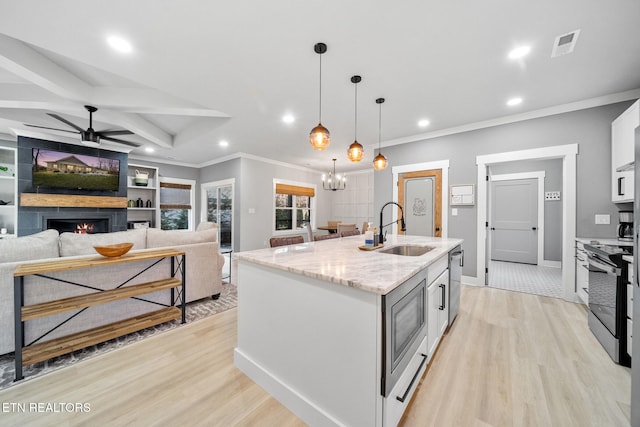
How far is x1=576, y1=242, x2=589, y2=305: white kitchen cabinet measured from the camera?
9.36ft

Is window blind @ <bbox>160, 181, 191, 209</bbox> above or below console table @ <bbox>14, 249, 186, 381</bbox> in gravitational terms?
above

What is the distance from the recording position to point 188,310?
2848 millimetres

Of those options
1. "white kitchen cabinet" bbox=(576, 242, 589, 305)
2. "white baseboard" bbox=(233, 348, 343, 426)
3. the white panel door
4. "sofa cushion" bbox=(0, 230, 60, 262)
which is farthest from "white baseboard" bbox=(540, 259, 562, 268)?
"sofa cushion" bbox=(0, 230, 60, 262)

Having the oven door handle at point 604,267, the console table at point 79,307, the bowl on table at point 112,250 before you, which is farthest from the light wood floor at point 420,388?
the bowl on table at point 112,250

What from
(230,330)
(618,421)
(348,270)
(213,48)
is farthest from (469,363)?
(213,48)

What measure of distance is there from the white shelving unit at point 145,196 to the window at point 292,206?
3.16 m

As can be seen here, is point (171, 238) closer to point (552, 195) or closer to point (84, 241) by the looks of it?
point (84, 241)

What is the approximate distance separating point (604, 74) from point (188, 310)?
5.32 meters


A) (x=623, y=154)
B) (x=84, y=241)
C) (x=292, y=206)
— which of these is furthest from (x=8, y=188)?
(x=623, y=154)

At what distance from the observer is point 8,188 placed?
4.66 m

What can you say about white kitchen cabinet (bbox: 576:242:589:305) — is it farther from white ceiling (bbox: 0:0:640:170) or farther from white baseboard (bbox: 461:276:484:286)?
white ceiling (bbox: 0:0:640:170)

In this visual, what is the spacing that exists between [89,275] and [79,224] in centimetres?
423

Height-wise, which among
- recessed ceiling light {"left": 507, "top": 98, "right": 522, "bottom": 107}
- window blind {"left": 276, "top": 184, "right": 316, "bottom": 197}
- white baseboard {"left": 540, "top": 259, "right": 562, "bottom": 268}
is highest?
recessed ceiling light {"left": 507, "top": 98, "right": 522, "bottom": 107}

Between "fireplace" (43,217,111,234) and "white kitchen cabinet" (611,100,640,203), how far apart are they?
340 inches
